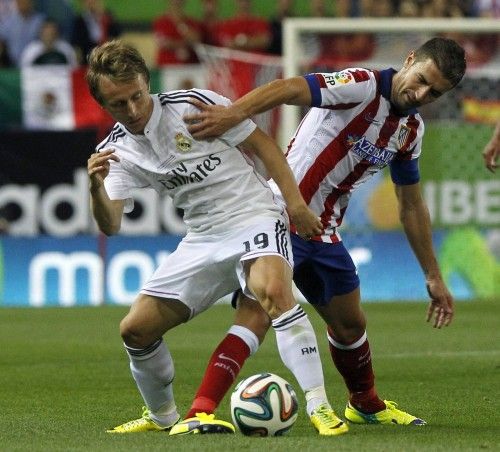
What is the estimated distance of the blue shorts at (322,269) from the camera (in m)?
7.02

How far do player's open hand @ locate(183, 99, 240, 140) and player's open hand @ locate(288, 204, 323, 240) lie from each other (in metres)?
0.48

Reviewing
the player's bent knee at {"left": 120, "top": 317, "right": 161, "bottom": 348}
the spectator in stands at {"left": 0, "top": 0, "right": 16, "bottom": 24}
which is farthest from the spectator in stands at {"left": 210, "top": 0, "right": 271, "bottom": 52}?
the player's bent knee at {"left": 120, "top": 317, "right": 161, "bottom": 348}

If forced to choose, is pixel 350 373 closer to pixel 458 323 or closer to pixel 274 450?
pixel 274 450

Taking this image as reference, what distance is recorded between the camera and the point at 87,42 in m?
18.2

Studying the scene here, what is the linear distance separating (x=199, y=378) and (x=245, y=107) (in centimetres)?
342

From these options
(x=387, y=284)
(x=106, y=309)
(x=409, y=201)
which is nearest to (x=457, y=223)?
(x=387, y=284)

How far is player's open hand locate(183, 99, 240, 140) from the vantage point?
6383mm

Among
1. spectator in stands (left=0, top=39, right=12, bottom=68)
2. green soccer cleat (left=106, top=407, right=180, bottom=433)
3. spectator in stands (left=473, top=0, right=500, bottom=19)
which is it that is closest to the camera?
green soccer cleat (left=106, top=407, right=180, bottom=433)

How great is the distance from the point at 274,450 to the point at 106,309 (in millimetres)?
9722

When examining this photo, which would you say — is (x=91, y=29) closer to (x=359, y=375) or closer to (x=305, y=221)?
(x=359, y=375)

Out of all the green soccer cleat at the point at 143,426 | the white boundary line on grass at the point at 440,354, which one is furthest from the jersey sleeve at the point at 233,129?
the white boundary line on grass at the point at 440,354

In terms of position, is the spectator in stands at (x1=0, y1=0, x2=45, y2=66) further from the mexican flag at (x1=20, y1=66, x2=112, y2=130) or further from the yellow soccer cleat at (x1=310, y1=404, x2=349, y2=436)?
the yellow soccer cleat at (x1=310, y1=404, x2=349, y2=436)

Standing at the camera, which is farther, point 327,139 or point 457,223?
point 457,223

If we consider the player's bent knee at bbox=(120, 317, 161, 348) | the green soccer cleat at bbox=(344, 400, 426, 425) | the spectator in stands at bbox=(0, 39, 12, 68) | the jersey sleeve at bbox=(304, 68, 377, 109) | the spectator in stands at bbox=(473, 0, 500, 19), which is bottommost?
the green soccer cleat at bbox=(344, 400, 426, 425)
